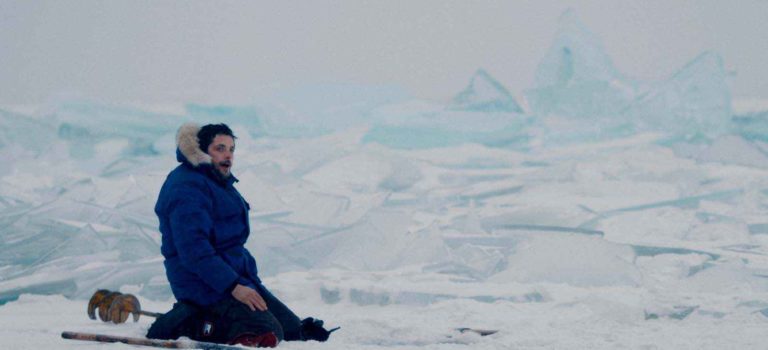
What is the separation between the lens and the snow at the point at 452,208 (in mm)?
2297

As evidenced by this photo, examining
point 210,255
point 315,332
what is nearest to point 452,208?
point 315,332

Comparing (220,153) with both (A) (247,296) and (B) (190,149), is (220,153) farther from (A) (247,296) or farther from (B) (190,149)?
(A) (247,296)

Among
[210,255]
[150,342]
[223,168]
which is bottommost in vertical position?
[150,342]

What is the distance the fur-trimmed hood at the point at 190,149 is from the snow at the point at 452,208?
441mm

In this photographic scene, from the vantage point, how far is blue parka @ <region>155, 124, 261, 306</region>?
168 cm

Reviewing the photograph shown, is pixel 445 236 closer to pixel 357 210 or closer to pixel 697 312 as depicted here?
pixel 357 210

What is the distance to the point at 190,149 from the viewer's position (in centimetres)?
177

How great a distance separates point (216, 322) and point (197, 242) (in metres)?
0.19

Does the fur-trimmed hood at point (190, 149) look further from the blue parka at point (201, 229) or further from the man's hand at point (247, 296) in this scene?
the man's hand at point (247, 296)

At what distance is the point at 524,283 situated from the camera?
2.73 metres

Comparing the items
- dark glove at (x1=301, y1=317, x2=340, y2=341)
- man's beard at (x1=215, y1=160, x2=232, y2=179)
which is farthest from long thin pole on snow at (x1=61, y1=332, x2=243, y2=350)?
man's beard at (x1=215, y1=160, x2=232, y2=179)

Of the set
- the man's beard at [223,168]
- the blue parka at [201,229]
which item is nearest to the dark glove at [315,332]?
the blue parka at [201,229]

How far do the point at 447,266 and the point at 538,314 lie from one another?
66cm

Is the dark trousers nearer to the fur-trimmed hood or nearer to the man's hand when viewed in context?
the man's hand
